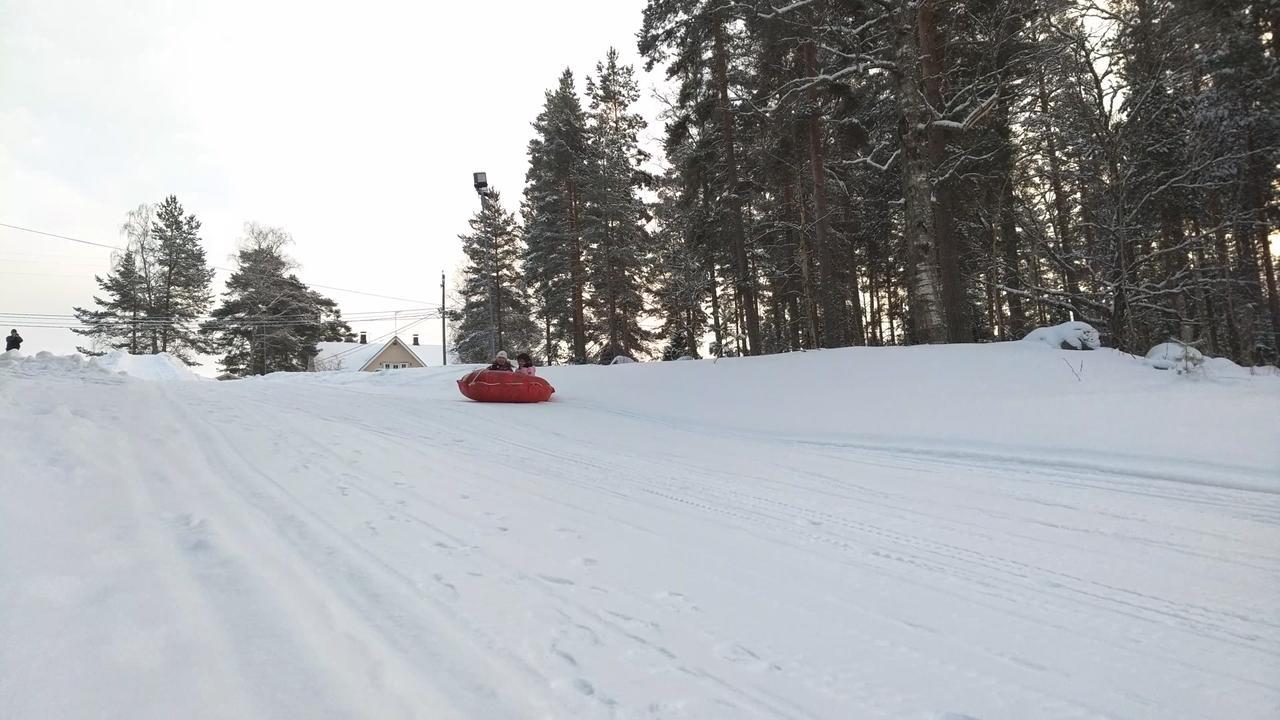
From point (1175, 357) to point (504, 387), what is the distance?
8.63 meters

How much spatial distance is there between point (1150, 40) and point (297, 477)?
35.9ft

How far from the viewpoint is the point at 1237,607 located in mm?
2000

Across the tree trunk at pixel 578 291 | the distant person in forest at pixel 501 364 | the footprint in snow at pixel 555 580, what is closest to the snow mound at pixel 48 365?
the distant person in forest at pixel 501 364

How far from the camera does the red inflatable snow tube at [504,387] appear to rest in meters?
9.48

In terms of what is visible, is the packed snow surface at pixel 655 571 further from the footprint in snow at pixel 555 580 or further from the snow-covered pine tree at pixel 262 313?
the snow-covered pine tree at pixel 262 313

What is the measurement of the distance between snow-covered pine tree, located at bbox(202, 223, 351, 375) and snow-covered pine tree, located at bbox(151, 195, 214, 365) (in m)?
1.25

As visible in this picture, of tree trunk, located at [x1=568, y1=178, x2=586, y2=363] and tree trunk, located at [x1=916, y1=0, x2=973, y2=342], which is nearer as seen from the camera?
tree trunk, located at [x1=916, y1=0, x2=973, y2=342]

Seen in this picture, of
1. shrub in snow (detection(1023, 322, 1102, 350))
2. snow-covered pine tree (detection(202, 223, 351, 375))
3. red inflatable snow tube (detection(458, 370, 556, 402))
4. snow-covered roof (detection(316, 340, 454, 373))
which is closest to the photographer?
shrub in snow (detection(1023, 322, 1102, 350))

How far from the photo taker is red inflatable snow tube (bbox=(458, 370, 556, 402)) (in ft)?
31.1

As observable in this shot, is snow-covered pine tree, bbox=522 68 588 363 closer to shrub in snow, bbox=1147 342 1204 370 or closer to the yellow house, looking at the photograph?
shrub in snow, bbox=1147 342 1204 370

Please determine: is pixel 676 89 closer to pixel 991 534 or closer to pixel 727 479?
pixel 727 479

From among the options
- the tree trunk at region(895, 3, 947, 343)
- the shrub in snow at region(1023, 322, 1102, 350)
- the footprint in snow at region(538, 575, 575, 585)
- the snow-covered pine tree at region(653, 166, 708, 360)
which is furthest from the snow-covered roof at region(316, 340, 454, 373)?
the footprint in snow at region(538, 575, 575, 585)

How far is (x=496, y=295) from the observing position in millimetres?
31156

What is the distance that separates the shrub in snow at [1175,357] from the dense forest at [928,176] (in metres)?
0.14
